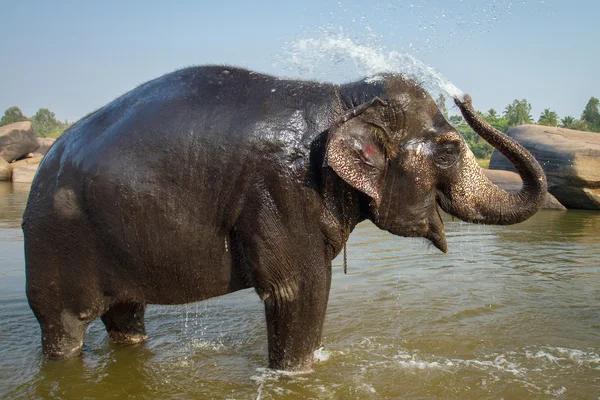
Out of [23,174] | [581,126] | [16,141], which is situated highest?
[581,126]

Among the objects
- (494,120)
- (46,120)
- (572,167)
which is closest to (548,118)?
(494,120)

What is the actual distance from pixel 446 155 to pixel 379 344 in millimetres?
1901

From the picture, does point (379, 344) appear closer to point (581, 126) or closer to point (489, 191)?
point (489, 191)

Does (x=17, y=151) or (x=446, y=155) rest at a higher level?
(x=17, y=151)

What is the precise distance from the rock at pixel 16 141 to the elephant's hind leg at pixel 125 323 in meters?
26.2

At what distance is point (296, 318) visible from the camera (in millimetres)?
3957

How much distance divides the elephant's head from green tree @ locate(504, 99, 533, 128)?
7602 centimetres

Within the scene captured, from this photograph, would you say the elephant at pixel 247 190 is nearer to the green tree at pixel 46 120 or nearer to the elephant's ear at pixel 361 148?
the elephant's ear at pixel 361 148

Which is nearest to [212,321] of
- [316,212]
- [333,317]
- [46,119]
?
[333,317]

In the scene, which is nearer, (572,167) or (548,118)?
(572,167)

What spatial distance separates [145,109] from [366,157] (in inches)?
58.6

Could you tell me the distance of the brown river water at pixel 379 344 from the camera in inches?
166

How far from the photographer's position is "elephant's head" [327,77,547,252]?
3.83m

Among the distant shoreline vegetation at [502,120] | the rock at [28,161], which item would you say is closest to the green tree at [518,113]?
the distant shoreline vegetation at [502,120]
